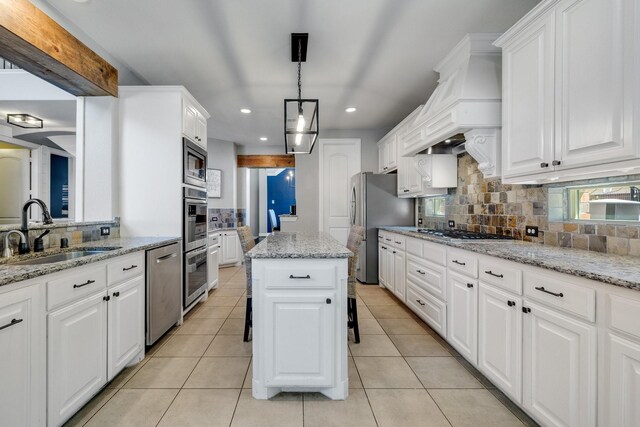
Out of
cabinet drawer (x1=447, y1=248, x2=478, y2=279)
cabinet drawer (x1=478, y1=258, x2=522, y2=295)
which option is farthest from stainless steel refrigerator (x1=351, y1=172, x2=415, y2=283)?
cabinet drawer (x1=478, y1=258, x2=522, y2=295)

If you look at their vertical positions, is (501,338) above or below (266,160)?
below

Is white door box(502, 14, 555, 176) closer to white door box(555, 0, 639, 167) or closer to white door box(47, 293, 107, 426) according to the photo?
white door box(555, 0, 639, 167)

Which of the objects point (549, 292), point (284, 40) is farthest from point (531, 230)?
point (284, 40)

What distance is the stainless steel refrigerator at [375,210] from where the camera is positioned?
4.34m

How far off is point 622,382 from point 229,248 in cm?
554

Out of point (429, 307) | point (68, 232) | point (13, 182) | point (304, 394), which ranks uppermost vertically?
point (13, 182)

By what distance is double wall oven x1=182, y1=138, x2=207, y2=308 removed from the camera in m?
3.01

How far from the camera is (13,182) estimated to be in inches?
96.7

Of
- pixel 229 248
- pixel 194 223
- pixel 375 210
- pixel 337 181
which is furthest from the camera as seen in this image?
pixel 229 248

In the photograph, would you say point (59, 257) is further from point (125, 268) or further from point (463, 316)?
point (463, 316)

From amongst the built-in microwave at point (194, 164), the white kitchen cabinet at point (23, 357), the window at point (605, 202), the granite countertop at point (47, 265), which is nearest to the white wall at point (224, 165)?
the built-in microwave at point (194, 164)

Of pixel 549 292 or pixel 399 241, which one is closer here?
pixel 549 292

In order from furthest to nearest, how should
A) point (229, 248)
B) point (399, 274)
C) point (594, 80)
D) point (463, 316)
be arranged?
point (229, 248), point (399, 274), point (463, 316), point (594, 80)

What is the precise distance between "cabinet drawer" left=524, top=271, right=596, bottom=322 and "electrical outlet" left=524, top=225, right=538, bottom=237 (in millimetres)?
900
